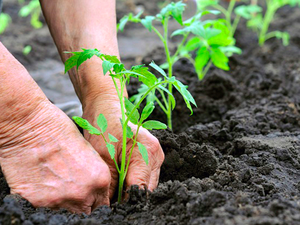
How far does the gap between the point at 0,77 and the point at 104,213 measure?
656mm

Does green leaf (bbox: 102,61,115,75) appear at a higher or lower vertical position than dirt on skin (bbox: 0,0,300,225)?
higher

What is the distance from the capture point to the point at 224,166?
5.43 ft

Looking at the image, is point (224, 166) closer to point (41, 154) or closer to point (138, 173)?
point (138, 173)

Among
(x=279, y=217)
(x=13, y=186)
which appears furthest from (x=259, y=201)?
(x=13, y=186)

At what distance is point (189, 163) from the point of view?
1764mm

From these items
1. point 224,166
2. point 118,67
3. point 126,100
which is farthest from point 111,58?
point 224,166

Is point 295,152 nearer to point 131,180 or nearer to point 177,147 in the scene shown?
point 177,147

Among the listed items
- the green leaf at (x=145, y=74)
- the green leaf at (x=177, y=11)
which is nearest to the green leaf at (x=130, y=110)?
the green leaf at (x=145, y=74)

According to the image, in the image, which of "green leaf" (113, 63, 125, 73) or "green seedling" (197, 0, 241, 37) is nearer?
"green leaf" (113, 63, 125, 73)

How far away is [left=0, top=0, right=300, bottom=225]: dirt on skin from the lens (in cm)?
127

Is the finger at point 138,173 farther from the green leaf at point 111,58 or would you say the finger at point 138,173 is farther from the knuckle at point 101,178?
the green leaf at point 111,58

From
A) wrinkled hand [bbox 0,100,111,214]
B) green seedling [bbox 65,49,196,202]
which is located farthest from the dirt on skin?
green seedling [bbox 65,49,196,202]

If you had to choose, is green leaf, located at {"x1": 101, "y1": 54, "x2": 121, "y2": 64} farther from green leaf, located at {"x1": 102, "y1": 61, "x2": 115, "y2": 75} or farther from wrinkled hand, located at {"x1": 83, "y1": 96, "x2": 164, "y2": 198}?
wrinkled hand, located at {"x1": 83, "y1": 96, "x2": 164, "y2": 198}

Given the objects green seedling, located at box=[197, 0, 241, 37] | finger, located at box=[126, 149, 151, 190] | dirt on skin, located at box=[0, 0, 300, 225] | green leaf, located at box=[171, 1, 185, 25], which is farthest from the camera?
green seedling, located at box=[197, 0, 241, 37]
